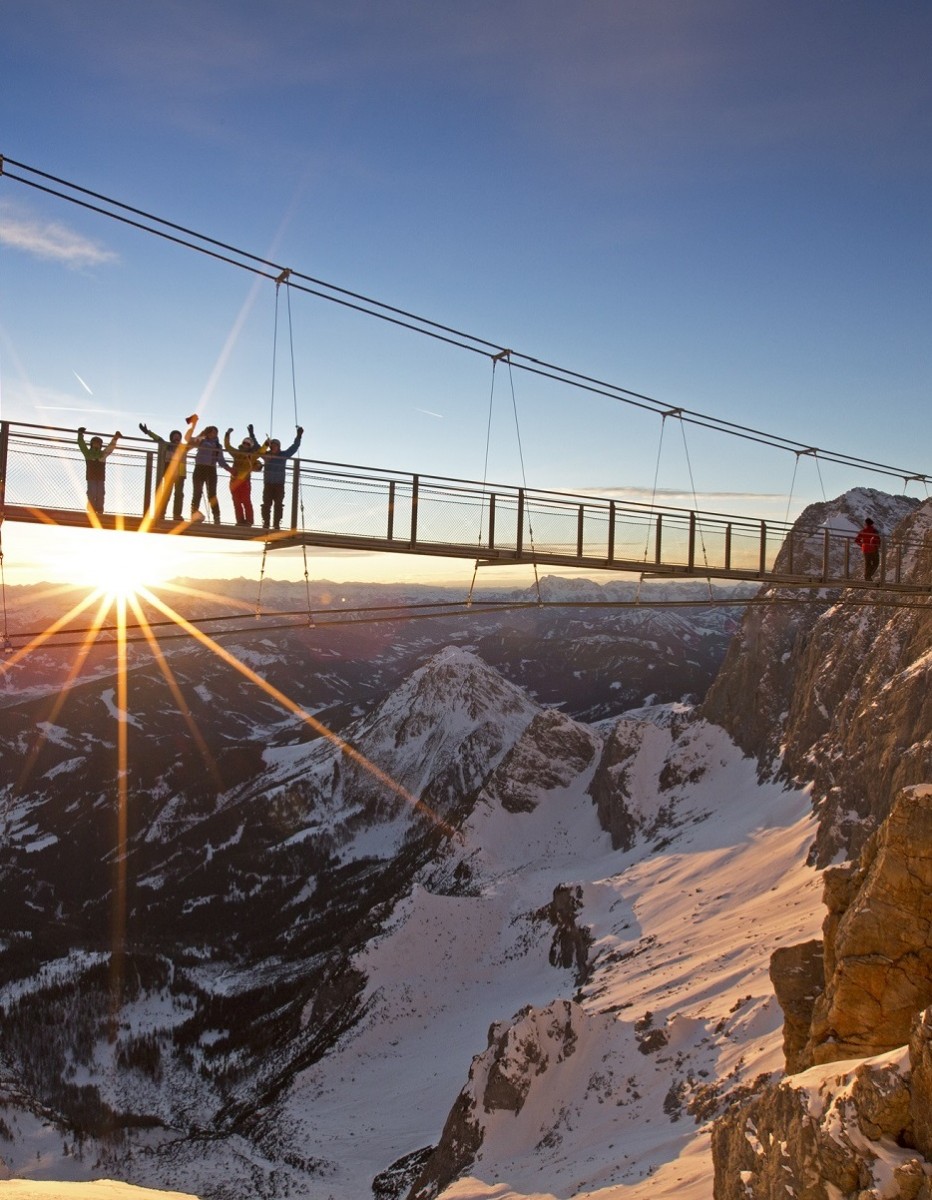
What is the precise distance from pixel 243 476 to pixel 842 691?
80.9 metres

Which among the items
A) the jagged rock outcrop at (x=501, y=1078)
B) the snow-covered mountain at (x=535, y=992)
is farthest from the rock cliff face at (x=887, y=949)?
the jagged rock outcrop at (x=501, y=1078)

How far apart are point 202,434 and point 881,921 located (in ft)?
58.2

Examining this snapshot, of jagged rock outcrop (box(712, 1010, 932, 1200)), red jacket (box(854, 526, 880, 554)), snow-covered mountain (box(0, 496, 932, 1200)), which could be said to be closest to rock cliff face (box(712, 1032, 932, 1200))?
jagged rock outcrop (box(712, 1010, 932, 1200))

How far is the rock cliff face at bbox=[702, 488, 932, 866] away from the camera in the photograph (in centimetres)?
6519

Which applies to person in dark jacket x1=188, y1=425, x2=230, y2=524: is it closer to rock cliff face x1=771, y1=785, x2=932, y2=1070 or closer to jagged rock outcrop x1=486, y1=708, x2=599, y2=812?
rock cliff face x1=771, y1=785, x2=932, y2=1070

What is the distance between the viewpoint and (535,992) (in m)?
80.2

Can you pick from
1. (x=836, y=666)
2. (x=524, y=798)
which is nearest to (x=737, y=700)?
(x=836, y=666)

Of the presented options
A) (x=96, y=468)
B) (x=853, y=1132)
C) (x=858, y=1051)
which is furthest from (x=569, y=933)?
(x=96, y=468)

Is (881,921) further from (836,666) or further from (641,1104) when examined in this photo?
(836,666)

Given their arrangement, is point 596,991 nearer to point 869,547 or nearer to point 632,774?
point 869,547

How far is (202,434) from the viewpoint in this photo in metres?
19.2

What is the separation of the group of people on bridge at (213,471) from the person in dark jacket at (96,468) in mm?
17

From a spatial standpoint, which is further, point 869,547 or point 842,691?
point 842,691

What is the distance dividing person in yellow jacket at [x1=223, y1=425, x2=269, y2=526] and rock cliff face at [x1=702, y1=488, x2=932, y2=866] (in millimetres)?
23739
